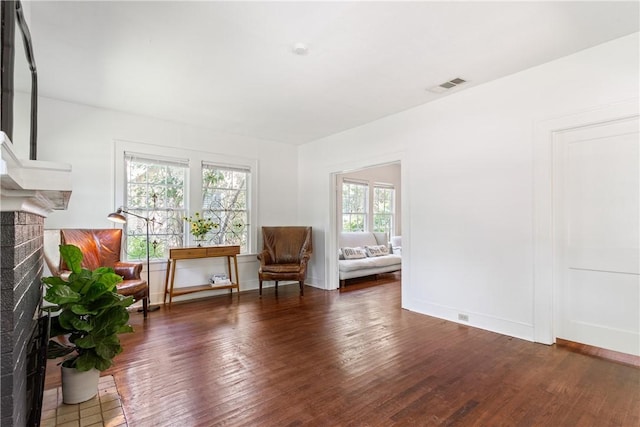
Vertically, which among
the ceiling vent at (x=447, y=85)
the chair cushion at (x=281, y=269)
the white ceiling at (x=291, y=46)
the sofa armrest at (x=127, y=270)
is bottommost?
the chair cushion at (x=281, y=269)

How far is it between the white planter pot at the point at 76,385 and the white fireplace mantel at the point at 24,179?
3.78 ft

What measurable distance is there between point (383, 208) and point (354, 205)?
1.04 meters

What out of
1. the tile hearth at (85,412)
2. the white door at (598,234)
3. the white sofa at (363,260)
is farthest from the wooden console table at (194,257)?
the white door at (598,234)

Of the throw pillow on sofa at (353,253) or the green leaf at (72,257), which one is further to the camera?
the throw pillow on sofa at (353,253)

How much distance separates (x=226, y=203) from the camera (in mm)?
5168

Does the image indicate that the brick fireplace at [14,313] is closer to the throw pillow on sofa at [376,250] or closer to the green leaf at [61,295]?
the green leaf at [61,295]

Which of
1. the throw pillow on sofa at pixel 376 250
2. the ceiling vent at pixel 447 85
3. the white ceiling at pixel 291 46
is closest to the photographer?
the white ceiling at pixel 291 46

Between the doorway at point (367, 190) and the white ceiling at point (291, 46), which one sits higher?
the white ceiling at point (291, 46)

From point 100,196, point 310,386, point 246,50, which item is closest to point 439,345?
point 310,386

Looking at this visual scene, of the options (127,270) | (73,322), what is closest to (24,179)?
(73,322)

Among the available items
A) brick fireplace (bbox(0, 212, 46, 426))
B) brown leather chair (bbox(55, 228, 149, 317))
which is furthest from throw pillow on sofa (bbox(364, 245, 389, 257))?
brick fireplace (bbox(0, 212, 46, 426))

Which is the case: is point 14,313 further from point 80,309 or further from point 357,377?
point 357,377

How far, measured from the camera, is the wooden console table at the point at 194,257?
4.27m

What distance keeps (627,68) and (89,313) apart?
13.7ft
